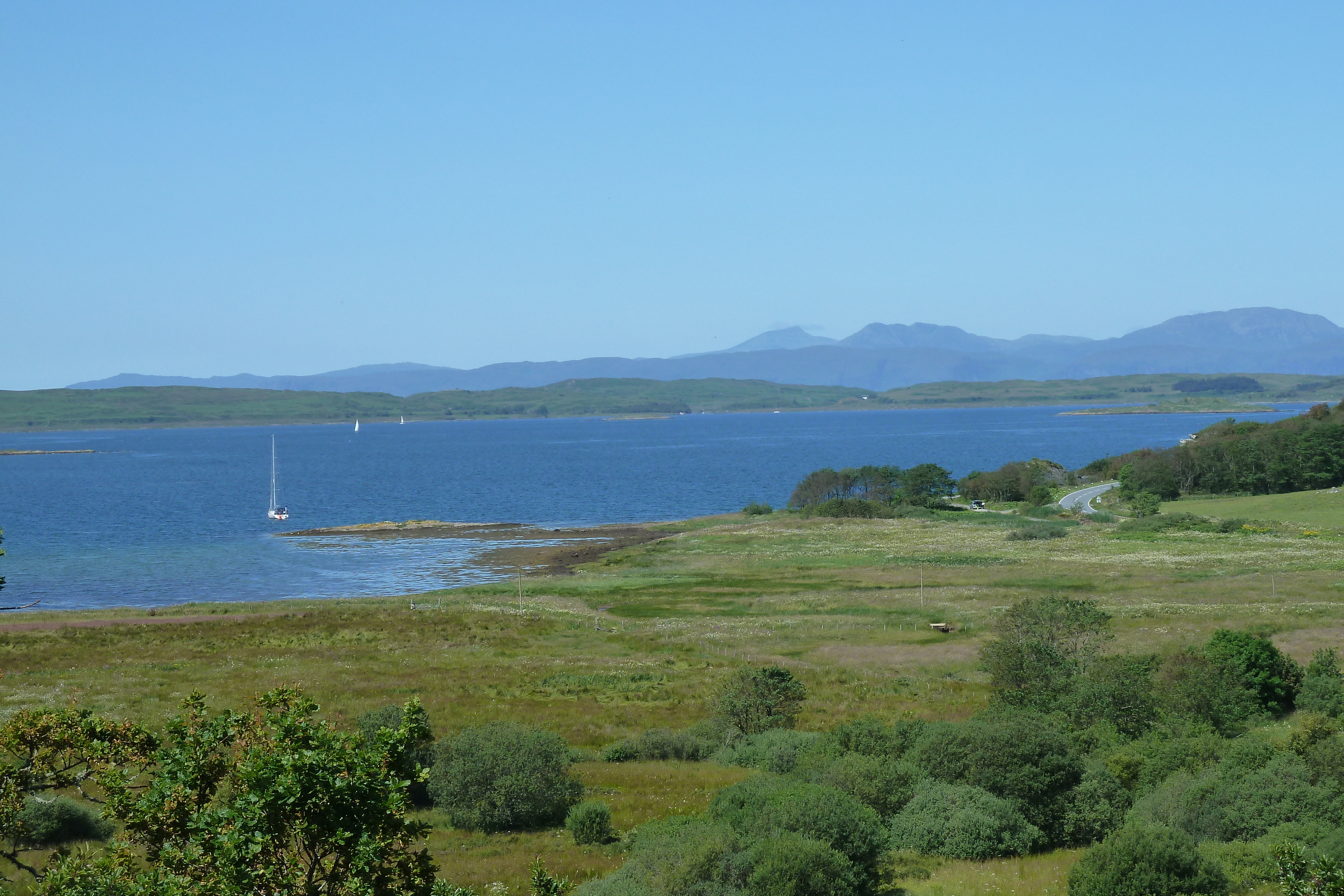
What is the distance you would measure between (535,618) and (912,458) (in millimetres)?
138013

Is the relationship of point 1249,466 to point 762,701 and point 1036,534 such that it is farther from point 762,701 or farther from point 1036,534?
point 762,701

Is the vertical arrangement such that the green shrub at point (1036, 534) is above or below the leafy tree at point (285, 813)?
below

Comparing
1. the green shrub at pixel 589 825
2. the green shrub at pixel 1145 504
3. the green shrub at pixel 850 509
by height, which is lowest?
the green shrub at pixel 850 509

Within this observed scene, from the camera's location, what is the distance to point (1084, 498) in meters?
110

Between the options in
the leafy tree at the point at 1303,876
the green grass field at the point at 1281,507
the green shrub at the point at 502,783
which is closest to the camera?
the leafy tree at the point at 1303,876

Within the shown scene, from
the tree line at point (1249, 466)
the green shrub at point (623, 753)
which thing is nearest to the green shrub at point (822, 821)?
the green shrub at point (623, 753)

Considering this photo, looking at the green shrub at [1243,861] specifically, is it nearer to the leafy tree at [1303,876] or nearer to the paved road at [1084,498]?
the leafy tree at [1303,876]

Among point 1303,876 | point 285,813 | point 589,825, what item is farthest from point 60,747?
point 1303,876

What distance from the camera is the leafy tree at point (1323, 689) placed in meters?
29.5

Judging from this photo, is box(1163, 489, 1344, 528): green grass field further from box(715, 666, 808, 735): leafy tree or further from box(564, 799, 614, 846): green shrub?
box(564, 799, 614, 846): green shrub

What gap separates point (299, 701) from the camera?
10133mm

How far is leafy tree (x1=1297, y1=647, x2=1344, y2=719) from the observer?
96.7 ft

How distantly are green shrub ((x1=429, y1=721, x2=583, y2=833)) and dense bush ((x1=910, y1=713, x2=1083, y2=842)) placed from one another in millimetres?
7991

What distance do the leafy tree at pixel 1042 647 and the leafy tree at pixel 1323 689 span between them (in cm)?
596
